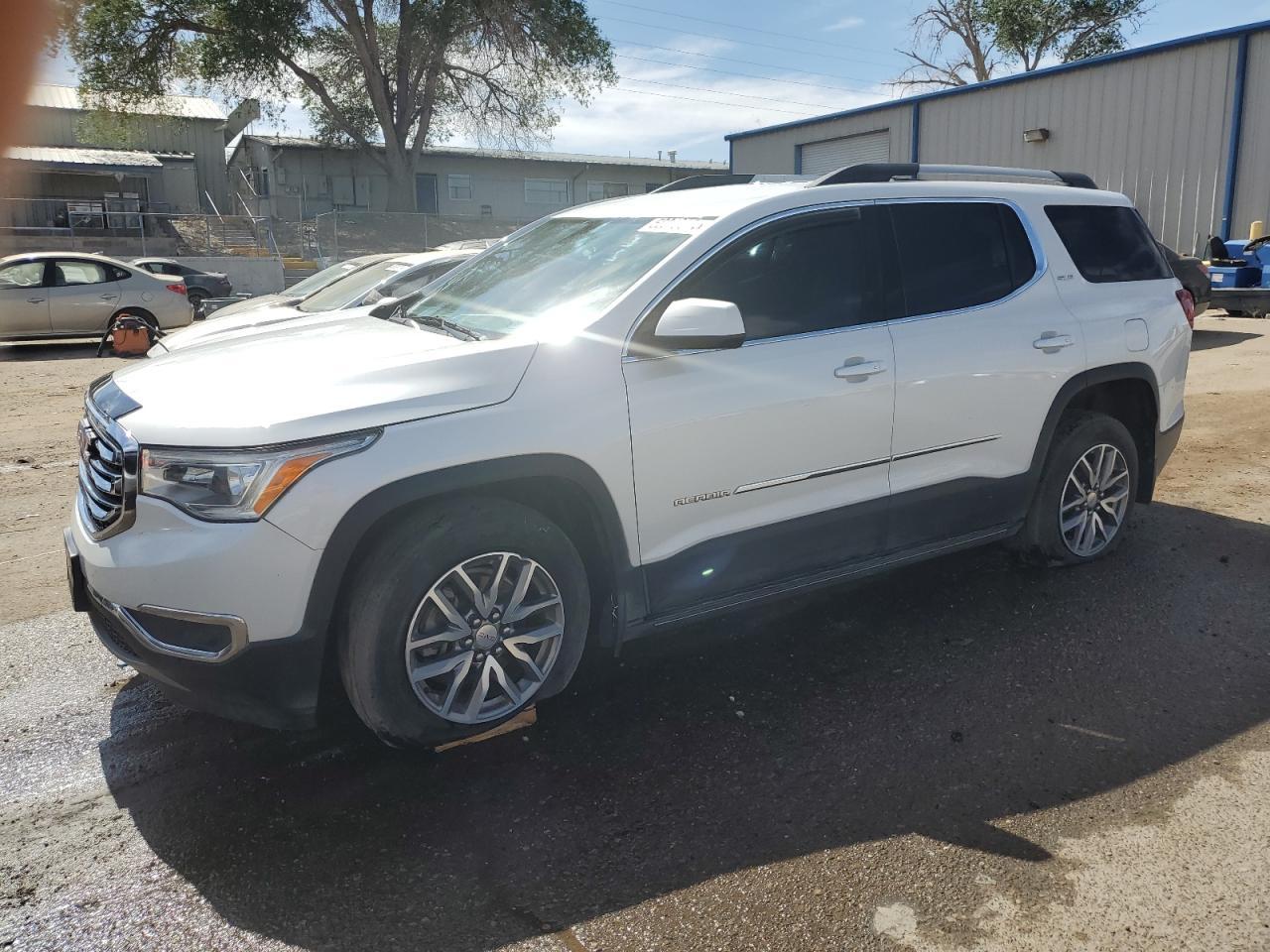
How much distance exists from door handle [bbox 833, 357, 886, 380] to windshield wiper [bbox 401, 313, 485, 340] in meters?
1.37

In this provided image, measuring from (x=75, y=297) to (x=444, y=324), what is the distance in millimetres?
13746

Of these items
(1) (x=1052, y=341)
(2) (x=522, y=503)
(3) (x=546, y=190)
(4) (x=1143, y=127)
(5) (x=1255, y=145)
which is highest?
(3) (x=546, y=190)

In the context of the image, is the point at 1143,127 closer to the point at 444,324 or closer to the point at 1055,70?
the point at 1055,70

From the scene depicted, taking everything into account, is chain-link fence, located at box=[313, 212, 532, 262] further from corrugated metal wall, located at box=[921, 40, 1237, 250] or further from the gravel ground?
the gravel ground

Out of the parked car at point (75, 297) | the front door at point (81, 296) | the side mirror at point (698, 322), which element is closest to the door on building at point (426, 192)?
the parked car at point (75, 297)

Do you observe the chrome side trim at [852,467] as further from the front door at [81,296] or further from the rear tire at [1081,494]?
the front door at [81,296]

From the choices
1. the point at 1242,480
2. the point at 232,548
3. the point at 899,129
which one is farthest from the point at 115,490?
the point at 899,129

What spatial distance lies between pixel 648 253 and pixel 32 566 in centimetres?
379

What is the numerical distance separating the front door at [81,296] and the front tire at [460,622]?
14.6 m

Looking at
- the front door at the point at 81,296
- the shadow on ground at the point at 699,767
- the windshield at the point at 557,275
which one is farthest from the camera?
the front door at the point at 81,296

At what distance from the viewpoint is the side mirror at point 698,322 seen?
3.36 m

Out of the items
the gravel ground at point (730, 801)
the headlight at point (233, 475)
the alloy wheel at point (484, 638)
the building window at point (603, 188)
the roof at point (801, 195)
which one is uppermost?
the building window at point (603, 188)

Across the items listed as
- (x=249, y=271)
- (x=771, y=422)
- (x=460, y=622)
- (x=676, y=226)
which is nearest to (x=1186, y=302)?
(x=771, y=422)

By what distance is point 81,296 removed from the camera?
15.2 meters
